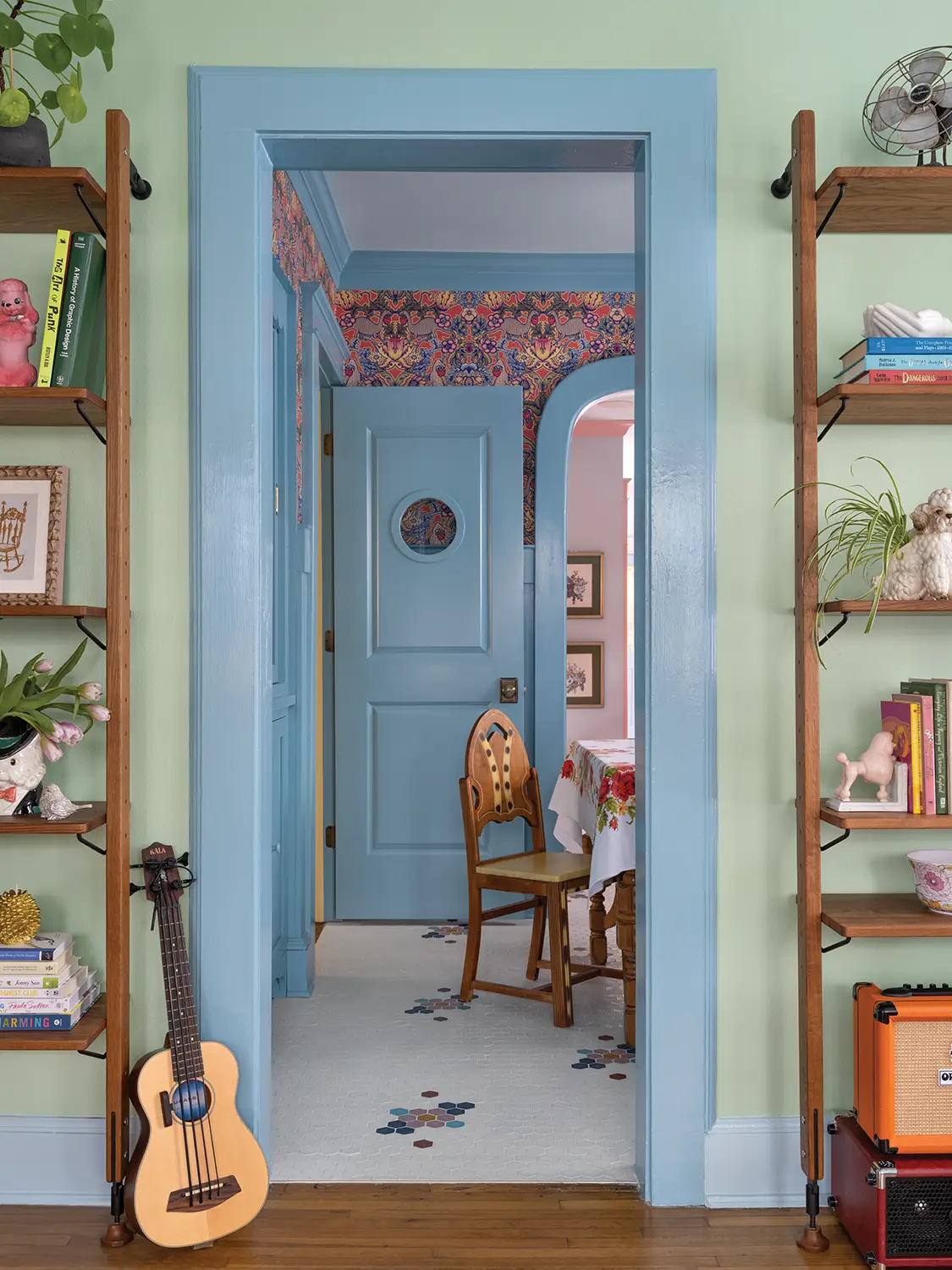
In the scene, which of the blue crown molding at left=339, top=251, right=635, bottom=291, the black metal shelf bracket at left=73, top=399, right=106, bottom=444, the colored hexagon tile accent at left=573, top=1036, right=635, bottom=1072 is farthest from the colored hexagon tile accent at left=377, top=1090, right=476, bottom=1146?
the blue crown molding at left=339, top=251, right=635, bottom=291

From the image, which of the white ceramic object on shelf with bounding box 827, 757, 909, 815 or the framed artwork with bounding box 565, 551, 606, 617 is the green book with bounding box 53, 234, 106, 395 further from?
the framed artwork with bounding box 565, 551, 606, 617

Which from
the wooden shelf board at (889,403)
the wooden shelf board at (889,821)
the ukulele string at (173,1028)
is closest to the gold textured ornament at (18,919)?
the ukulele string at (173,1028)

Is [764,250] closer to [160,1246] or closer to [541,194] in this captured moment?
[541,194]

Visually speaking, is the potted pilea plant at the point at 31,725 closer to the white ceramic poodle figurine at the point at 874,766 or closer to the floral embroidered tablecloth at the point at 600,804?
the white ceramic poodle figurine at the point at 874,766

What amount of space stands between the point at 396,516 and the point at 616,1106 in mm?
2612

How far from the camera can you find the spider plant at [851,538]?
2.13 meters

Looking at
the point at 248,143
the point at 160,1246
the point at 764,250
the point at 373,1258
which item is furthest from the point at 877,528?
the point at 160,1246

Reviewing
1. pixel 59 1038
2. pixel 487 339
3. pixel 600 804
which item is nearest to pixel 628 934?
pixel 600 804

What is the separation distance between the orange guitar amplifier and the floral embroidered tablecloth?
3.60 ft

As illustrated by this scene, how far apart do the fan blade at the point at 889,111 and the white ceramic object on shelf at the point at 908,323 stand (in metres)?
0.39

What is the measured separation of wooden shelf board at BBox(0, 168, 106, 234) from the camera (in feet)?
6.67

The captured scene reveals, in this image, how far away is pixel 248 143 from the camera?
2.25 m

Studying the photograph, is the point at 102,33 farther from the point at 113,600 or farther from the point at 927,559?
the point at 927,559

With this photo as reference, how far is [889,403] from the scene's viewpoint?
212 centimetres
